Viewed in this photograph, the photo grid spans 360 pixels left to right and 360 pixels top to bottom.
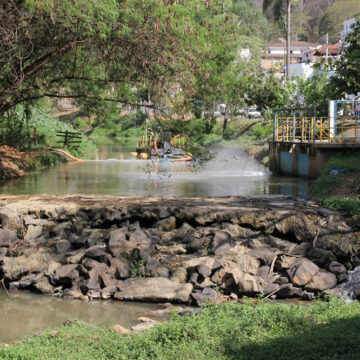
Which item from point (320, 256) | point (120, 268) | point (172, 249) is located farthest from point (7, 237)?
point (320, 256)

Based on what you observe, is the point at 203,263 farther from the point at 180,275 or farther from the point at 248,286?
the point at 248,286

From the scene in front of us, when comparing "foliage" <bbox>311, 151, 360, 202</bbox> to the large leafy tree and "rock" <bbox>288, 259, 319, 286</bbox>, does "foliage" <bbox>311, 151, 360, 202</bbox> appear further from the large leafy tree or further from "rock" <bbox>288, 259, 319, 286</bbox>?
"rock" <bbox>288, 259, 319, 286</bbox>

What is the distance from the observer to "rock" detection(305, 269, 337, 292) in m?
11.3

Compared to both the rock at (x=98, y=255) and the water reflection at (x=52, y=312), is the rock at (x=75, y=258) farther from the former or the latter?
the water reflection at (x=52, y=312)

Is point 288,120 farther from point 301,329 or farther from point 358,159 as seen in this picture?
point 301,329

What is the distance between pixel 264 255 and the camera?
12.2 metres

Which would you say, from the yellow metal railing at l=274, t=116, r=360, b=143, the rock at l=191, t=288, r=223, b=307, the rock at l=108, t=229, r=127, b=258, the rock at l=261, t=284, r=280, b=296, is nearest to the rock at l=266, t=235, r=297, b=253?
the rock at l=261, t=284, r=280, b=296

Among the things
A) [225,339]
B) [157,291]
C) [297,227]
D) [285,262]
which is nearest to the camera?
[225,339]

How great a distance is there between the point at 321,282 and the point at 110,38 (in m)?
9.72

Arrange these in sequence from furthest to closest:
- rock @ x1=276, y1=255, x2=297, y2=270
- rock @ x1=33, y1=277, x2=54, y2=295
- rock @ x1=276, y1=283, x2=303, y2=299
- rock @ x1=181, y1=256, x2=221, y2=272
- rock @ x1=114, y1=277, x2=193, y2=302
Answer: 1. rock @ x1=276, y1=255, x2=297, y2=270
2. rock @ x1=181, y1=256, x2=221, y2=272
3. rock @ x1=33, y1=277, x2=54, y2=295
4. rock @ x1=276, y1=283, x2=303, y2=299
5. rock @ x1=114, y1=277, x2=193, y2=302

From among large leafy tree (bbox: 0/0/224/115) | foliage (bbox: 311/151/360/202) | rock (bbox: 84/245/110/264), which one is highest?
large leafy tree (bbox: 0/0/224/115)

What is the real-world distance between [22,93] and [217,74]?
8.16 m

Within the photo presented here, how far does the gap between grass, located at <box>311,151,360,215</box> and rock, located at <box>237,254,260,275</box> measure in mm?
4099

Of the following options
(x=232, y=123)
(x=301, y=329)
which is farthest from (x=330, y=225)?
(x=232, y=123)
